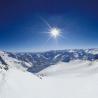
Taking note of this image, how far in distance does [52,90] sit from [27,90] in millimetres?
4474

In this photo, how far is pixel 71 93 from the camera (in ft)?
93.6

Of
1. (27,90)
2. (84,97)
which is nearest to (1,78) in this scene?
(27,90)

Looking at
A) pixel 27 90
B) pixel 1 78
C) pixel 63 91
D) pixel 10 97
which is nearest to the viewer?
pixel 10 97

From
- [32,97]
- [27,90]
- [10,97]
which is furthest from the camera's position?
[27,90]

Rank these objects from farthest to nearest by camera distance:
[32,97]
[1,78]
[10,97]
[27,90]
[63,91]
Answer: [63,91], [1,78], [27,90], [32,97], [10,97]

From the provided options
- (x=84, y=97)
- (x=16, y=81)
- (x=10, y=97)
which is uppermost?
(x=16, y=81)

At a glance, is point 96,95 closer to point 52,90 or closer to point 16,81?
point 52,90

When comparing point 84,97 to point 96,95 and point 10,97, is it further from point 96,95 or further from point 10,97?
point 10,97

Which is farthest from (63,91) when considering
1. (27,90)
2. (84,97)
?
(27,90)

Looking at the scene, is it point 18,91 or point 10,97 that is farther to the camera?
point 18,91

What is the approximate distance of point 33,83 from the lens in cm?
2981

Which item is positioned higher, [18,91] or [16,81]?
[16,81]

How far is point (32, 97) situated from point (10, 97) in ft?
9.71

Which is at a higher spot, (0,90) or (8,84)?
(8,84)
